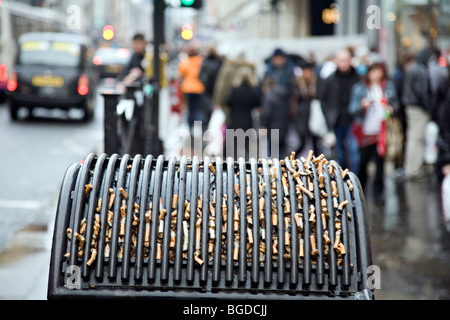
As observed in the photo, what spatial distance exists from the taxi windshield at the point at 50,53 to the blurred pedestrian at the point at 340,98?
10380 millimetres

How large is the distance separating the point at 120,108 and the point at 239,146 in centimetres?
666

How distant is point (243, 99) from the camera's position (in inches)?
485

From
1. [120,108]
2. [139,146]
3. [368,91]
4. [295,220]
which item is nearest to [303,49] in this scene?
[368,91]

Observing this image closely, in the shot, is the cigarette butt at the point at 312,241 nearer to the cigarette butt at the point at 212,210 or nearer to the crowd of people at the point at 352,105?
the cigarette butt at the point at 212,210

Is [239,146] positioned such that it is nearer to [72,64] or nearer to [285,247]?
[72,64]

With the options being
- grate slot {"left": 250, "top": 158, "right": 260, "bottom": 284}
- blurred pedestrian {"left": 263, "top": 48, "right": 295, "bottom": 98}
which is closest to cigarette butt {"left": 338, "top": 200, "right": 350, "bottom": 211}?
grate slot {"left": 250, "top": 158, "right": 260, "bottom": 284}

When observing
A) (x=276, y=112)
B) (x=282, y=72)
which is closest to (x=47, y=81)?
(x=282, y=72)

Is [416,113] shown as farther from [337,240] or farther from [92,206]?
[92,206]

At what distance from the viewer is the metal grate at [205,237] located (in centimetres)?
314

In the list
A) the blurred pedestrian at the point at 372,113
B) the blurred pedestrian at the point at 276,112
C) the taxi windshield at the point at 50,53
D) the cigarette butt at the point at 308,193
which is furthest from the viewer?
the taxi windshield at the point at 50,53

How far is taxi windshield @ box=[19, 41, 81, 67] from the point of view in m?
19.9

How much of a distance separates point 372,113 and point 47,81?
11.2 meters

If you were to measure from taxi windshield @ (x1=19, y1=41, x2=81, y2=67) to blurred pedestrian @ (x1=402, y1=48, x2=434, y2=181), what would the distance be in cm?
1022
